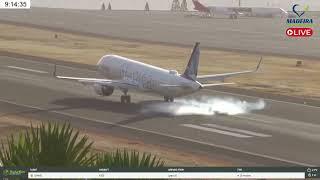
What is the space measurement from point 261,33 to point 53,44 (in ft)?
189

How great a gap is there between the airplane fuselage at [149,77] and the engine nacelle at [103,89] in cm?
135

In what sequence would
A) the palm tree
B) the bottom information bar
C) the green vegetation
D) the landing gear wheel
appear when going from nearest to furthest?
the bottom information bar < the green vegetation < the palm tree < the landing gear wheel

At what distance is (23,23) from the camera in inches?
5989

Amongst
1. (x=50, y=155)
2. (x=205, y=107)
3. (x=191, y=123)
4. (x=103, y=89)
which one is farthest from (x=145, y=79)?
(x=50, y=155)

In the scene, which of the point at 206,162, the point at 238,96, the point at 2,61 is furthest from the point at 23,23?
the point at 206,162

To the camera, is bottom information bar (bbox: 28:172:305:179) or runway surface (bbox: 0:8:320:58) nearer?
bottom information bar (bbox: 28:172:305:179)

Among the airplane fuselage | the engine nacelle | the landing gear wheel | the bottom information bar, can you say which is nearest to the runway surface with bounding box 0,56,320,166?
the landing gear wheel

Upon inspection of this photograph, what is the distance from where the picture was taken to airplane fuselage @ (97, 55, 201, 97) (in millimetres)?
45281

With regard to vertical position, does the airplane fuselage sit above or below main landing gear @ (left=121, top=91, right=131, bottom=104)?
above

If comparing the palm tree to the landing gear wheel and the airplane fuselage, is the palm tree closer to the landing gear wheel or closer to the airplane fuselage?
the airplane fuselage

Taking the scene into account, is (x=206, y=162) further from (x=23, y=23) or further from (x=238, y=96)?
(x=23, y=23)

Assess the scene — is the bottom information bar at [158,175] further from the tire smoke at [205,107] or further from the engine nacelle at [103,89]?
the engine nacelle at [103,89]

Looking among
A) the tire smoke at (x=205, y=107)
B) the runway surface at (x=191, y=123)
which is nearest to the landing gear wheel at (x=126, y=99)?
the runway surface at (x=191, y=123)

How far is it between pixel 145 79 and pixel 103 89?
5.11 meters
